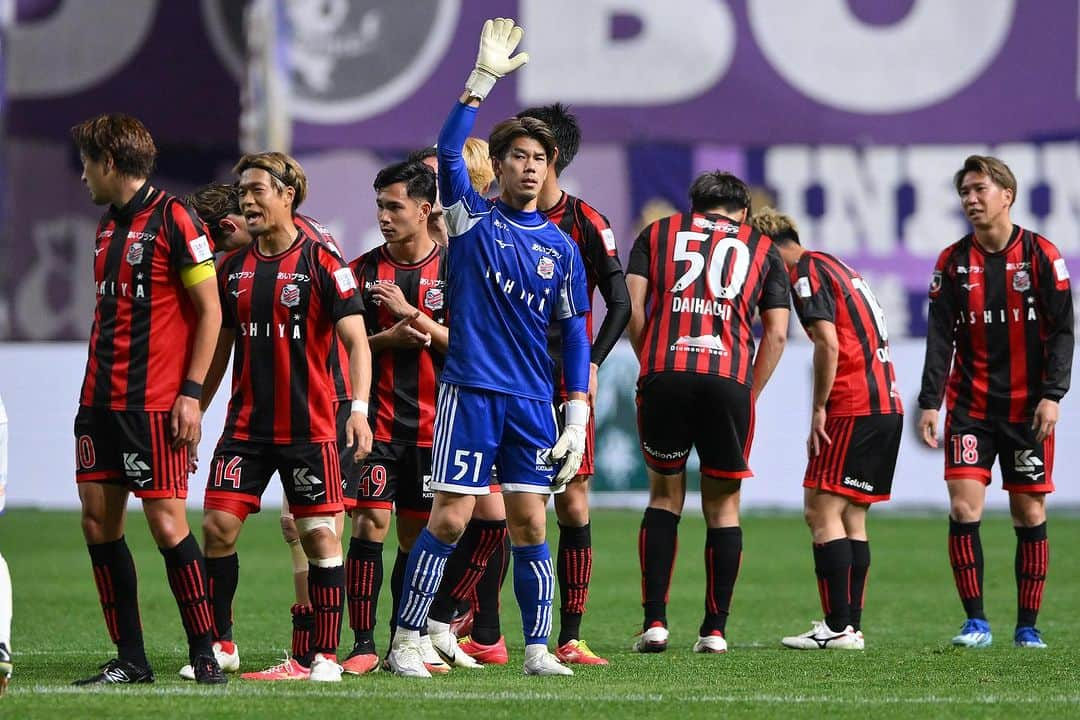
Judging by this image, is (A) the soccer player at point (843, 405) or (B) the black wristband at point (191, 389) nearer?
(B) the black wristband at point (191, 389)

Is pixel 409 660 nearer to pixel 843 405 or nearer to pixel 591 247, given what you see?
pixel 591 247

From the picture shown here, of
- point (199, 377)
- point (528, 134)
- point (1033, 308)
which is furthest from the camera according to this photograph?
point (1033, 308)

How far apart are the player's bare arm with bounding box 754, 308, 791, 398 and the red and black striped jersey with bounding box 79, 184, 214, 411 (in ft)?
9.34

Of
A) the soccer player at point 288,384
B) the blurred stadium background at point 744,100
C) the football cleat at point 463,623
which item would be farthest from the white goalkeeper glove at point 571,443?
the blurred stadium background at point 744,100

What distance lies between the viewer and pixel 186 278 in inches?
Result: 231

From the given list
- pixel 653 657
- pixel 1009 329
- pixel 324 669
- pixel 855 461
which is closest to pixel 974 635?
pixel 855 461

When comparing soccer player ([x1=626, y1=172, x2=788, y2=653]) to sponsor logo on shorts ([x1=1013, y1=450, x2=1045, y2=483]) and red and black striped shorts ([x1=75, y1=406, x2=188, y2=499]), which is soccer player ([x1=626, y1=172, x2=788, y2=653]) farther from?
red and black striped shorts ([x1=75, y1=406, x2=188, y2=499])

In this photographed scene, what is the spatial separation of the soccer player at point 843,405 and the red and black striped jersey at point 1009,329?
0.91 feet

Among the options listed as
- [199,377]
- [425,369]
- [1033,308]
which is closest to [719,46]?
[1033,308]

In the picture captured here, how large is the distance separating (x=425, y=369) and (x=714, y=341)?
1.33 metres

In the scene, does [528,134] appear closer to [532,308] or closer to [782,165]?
[532,308]

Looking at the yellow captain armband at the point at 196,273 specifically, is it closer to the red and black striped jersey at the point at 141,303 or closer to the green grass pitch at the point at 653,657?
the red and black striped jersey at the point at 141,303

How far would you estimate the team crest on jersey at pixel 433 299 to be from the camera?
22.8 ft

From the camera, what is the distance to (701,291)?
758 cm
